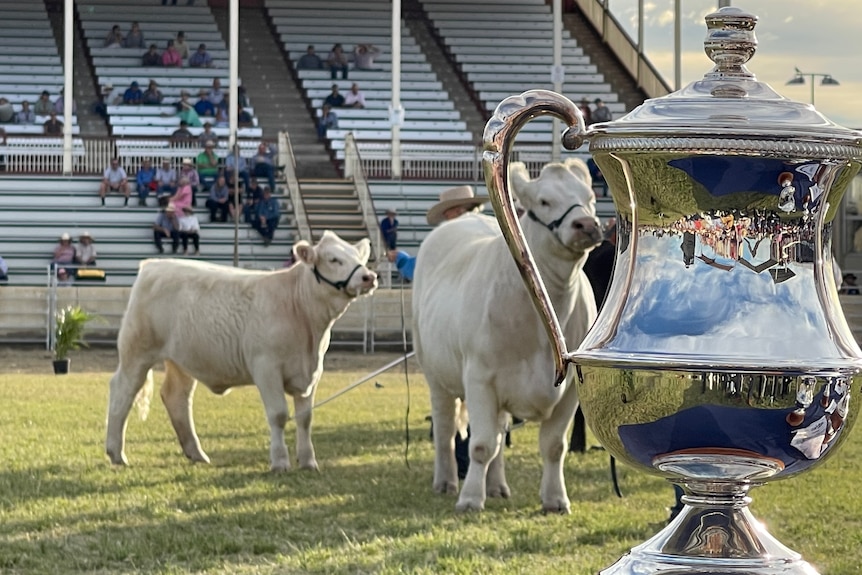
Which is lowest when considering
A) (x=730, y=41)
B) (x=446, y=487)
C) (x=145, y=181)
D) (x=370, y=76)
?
(x=446, y=487)

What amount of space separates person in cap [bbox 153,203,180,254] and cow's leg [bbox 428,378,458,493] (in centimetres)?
1830

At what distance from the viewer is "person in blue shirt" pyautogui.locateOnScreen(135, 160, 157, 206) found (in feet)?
94.6

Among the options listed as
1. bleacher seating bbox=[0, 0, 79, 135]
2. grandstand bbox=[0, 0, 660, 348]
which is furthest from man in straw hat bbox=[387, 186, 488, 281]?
bleacher seating bbox=[0, 0, 79, 135]

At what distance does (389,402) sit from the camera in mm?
16609

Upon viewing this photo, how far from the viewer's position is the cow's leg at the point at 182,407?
11.2 metres

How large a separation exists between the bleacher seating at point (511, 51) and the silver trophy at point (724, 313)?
3092 centimetres

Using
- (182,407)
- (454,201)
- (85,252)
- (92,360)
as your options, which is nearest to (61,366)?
(92,360)

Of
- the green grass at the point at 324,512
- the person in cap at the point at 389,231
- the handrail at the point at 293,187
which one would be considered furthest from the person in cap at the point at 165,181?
the green grass at the point at 324,512

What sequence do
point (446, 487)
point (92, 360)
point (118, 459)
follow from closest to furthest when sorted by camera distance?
point (446, 487) < point (118, 459) < point (92, 360)

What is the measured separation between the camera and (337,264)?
10969 millimetres

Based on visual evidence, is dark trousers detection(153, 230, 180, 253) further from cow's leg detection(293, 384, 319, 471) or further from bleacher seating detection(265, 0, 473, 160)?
cow's leg detection(293, 384, 319, 471)

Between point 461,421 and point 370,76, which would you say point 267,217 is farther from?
point 461,421

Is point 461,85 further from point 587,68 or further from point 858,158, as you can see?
point 858,158

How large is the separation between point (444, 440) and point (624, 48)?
30064 mm
